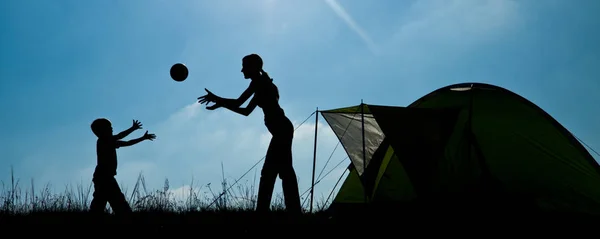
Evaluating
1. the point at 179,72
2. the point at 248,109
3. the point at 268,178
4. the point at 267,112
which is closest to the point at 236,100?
the point at 248,109

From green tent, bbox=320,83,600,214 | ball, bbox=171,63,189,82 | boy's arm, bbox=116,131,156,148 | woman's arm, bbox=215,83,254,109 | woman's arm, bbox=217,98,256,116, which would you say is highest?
ball, bbox=171,63,189,82

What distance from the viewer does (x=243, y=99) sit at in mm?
6277

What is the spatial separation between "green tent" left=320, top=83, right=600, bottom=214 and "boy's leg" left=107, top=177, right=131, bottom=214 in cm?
311

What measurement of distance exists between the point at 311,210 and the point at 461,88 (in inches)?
112

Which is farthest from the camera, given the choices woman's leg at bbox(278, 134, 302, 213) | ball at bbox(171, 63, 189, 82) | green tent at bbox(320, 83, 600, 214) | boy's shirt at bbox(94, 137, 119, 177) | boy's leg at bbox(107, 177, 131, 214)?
ball at bbox(171, 63, 189, 82)

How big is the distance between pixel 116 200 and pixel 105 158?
1.91ft

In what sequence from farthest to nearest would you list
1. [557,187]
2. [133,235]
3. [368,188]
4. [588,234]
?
[368,188] → [557,187] → [588,234] → [133,235]

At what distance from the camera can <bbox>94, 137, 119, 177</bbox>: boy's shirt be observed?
7.26 m

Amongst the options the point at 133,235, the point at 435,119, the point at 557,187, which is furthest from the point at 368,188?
the point at 133,235

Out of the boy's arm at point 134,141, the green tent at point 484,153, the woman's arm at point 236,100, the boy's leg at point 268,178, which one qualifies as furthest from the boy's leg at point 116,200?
the green tent at point 484,153

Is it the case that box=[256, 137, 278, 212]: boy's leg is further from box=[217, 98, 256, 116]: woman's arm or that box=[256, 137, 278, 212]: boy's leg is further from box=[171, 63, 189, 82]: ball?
box=[171, 63, 189, 82]: ball

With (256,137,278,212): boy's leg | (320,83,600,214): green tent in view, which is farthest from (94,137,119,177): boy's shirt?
(320,83,600,214): green tent

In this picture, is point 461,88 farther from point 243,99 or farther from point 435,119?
point 243,99

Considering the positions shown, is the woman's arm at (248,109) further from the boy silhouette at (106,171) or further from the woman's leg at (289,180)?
the boy silhouette at (106,171)
